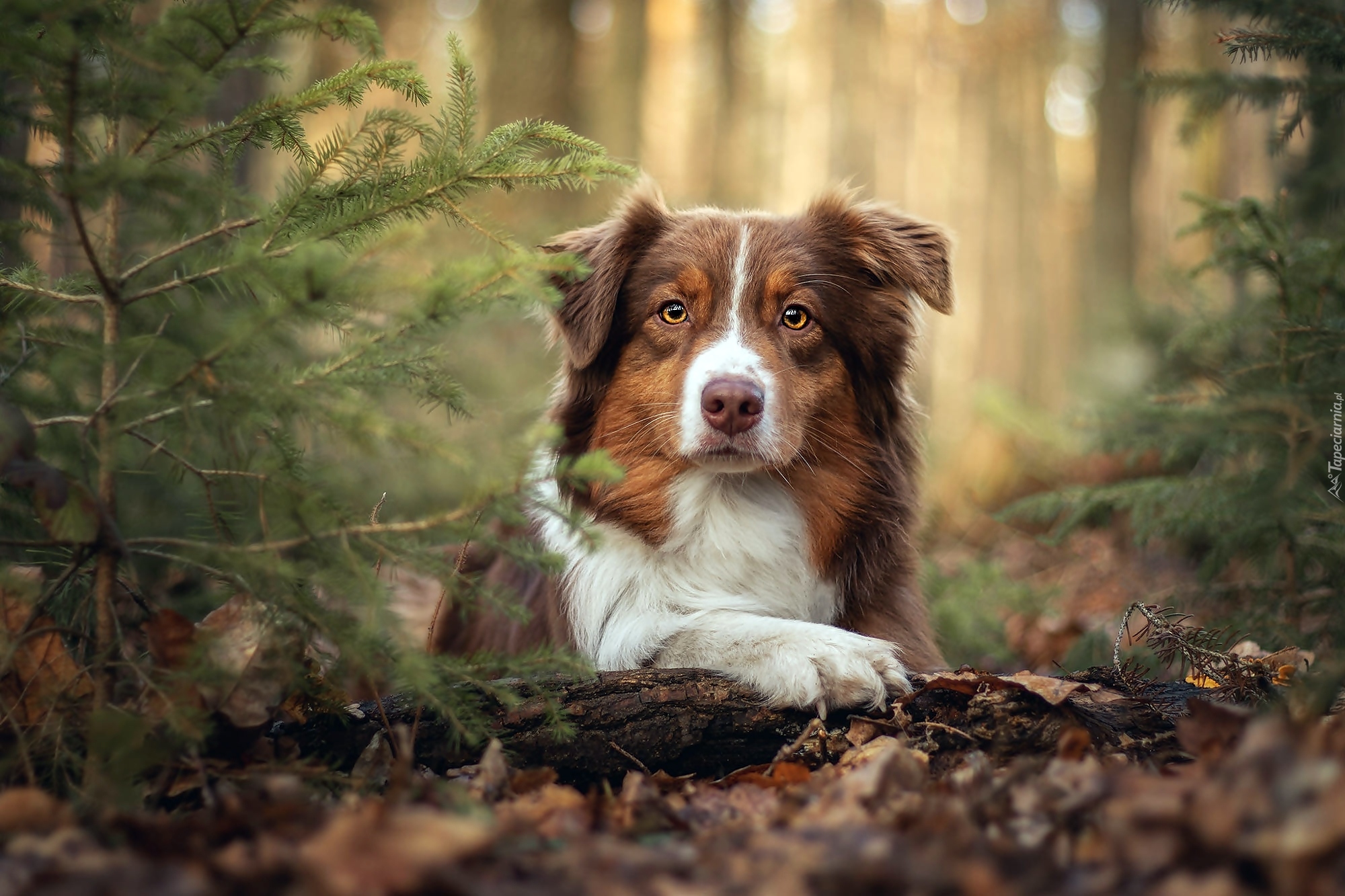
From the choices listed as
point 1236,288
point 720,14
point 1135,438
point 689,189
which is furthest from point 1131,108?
point 689,189

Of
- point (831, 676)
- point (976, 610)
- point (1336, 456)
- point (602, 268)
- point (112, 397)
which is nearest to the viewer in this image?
point (112, 397)

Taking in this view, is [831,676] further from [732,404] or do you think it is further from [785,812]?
[732,404]

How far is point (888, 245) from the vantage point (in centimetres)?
445

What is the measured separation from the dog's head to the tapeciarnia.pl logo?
153 cm

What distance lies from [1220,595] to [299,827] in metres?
4.29

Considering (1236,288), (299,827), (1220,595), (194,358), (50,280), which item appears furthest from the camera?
(1236,288)

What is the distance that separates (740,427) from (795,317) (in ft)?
2.33

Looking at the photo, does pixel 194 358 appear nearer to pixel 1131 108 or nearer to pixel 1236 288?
pixel 1236 288

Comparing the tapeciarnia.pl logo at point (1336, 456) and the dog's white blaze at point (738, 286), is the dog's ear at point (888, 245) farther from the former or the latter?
the tapeciarnia.pl logo at point (1336, 456)

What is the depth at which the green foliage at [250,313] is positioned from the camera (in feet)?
7.78

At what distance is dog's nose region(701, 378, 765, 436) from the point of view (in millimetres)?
3723

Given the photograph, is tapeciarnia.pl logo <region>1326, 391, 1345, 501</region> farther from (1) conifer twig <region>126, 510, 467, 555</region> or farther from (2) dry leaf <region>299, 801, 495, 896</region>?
(2) dry leaf <region>299, 801, 495, 896</region>

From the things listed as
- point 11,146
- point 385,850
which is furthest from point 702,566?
point 11,146

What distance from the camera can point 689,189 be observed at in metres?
21.8
